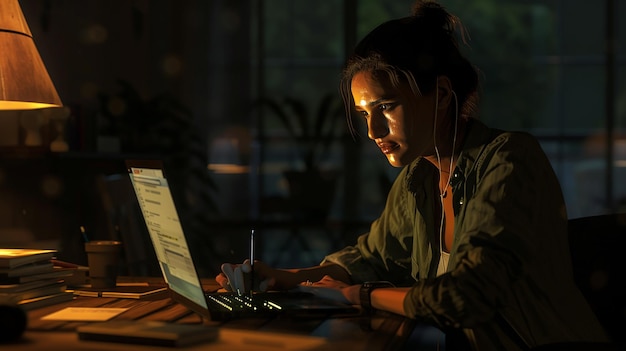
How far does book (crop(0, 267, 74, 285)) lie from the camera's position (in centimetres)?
171

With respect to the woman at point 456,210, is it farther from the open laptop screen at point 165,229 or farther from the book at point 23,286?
the book at point 23,286

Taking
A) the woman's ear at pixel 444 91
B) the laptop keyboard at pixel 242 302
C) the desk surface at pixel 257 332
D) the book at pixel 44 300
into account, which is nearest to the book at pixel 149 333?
the desk surface at pixel 257 332

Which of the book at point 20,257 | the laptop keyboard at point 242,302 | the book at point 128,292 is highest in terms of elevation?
the book at point 20,257

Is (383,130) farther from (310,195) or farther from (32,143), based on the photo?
(310,195)

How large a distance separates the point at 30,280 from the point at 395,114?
0.85m

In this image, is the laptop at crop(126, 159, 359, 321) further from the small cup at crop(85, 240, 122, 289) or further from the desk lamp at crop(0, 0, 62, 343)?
the desk lamp at crop(0, 0, 62, 343)

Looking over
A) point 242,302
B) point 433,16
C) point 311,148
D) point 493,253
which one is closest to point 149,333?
point 242,302

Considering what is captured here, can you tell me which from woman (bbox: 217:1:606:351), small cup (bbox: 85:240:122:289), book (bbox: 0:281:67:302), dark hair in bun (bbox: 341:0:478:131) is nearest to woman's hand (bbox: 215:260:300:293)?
woman (bbox: 217:1:606:351)

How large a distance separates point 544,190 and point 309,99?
5616mm

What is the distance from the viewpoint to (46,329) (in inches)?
56.8

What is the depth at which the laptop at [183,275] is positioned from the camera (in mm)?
1479

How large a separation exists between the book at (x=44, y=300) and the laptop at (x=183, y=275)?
0.71 feet

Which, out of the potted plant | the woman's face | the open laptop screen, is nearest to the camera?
the open laptop screen

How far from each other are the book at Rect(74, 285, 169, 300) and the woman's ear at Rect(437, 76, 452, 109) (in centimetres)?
74
